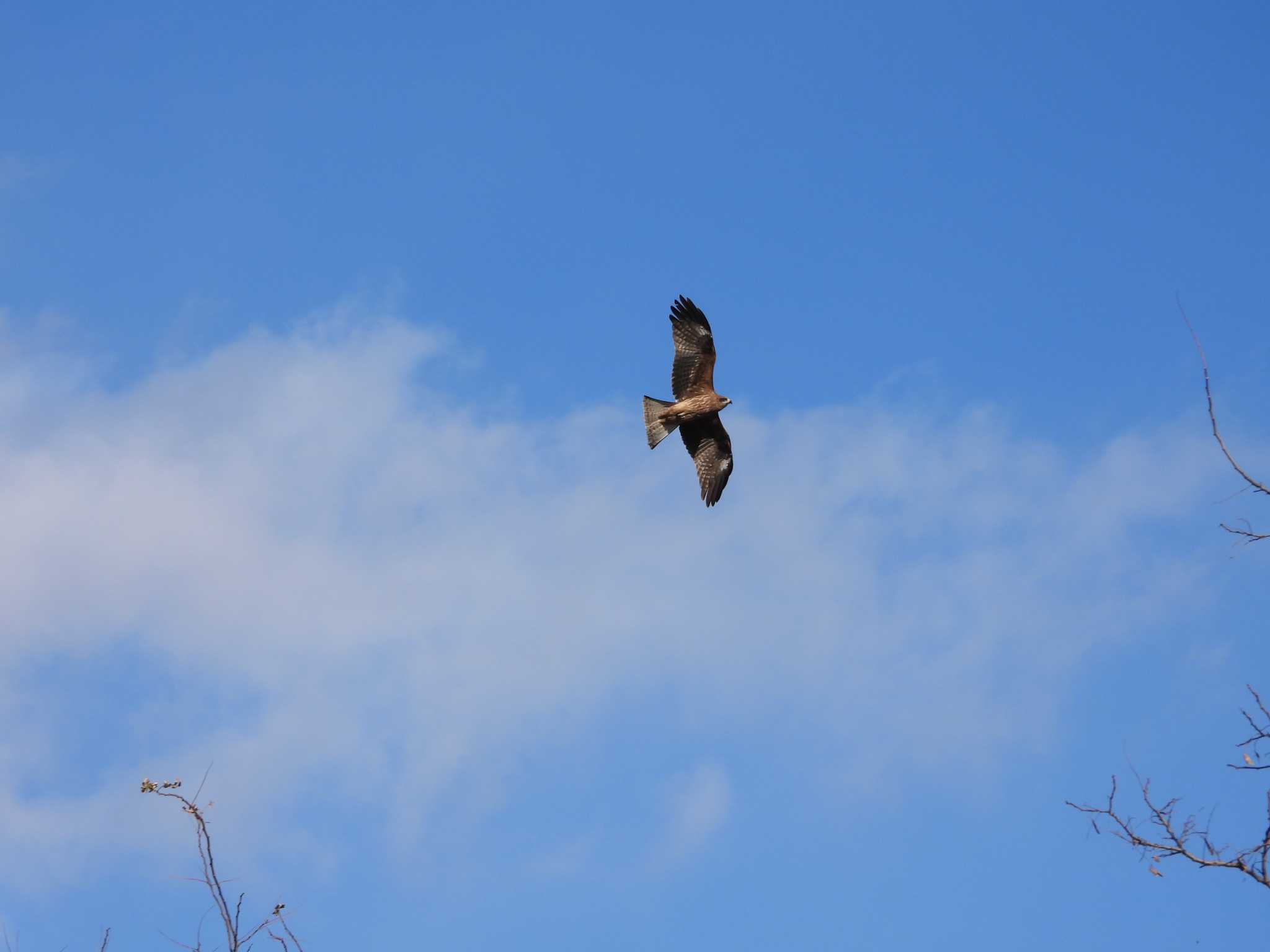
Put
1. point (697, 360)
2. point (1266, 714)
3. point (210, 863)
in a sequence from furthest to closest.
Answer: point (697, 360)
point (1266, 714)
point (210, 863)

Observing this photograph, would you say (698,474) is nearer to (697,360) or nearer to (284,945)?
(697,360)

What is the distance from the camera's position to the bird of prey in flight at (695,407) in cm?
1789

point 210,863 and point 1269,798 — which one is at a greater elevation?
point 210,863

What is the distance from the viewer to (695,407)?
18062mm

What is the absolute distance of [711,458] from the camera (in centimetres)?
1891

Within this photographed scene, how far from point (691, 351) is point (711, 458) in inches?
73.6

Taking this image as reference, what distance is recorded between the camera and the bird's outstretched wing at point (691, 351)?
58.5 ft

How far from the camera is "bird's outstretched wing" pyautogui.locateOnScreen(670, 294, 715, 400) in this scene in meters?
17.8

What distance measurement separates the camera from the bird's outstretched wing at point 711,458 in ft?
61.4

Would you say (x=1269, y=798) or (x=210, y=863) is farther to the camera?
(x=1269, y=798)

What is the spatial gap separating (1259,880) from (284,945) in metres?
5.21

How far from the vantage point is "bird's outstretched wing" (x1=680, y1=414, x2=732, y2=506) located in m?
18.7

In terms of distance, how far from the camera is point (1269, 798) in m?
6.48

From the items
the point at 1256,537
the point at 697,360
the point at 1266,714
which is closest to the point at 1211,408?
the point at 1256,537
